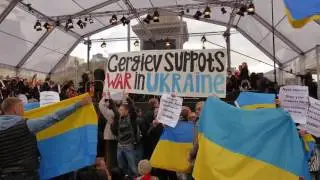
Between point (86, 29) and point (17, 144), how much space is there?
1932 centimetres

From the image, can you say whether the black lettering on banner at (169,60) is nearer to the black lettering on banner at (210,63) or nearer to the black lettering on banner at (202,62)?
the black lettering on banner at (202,62)

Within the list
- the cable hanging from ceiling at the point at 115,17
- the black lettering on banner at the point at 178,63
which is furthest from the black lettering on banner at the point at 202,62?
the cable hanging from ceiling at the point at 115,17

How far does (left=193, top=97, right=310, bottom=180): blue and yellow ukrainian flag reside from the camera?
3.79m

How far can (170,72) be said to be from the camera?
6.15m

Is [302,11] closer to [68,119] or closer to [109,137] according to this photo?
[68,119]

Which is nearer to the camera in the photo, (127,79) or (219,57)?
(219,57)

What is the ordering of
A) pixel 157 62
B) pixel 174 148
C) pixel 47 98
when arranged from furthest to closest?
pixel 174 148 → pixel 157 62 → pixel 47 98

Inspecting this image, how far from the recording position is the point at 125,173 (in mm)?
7660

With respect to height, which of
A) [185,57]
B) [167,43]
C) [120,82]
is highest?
[167,43]

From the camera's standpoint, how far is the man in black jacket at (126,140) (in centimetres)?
747

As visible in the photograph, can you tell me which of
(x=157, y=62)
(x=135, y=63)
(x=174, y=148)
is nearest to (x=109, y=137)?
(x=174, y=148)

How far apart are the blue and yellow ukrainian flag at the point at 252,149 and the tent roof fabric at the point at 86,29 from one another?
39.5 feet

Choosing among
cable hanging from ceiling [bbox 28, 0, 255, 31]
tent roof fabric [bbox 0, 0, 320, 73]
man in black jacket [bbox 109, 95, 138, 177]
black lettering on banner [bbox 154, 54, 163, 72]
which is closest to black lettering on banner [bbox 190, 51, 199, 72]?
black lettering on banner [bbox 154, 54, 163, 72]

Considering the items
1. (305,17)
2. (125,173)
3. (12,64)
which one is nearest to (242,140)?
(305,17)
